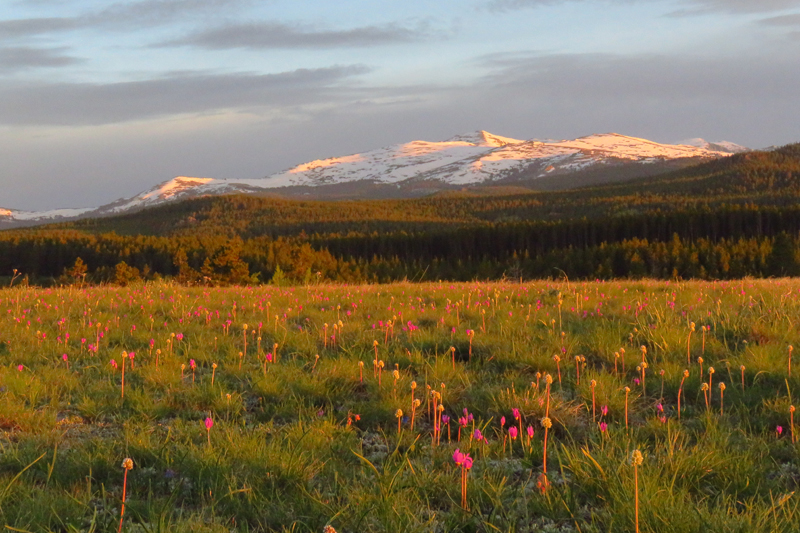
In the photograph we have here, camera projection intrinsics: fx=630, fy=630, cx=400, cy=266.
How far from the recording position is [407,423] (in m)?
4.87

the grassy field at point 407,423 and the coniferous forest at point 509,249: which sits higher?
the grassy field at point 407,423

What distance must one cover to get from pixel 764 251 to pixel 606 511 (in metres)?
92.5

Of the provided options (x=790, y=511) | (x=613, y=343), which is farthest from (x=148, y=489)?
(x=613, y=343)

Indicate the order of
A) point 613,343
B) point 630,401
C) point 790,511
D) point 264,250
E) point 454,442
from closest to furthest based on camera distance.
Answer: point 790,511, point 454,442, point 630,401, point 613,343, point 264,250

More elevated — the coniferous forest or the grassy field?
the grassy field

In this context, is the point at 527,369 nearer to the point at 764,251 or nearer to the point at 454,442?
the point at 454,442

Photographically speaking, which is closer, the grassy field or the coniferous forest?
the grassy field

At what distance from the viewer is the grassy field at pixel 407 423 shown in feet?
11.2

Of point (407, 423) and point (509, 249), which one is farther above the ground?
point (407, 423)

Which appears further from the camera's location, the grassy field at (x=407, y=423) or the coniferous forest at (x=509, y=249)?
the coniferous forest at (x=509, y=249)

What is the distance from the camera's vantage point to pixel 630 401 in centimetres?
514

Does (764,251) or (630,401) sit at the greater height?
(630,401)

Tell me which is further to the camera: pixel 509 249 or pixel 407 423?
pixel 509 249

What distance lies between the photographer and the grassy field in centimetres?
341
